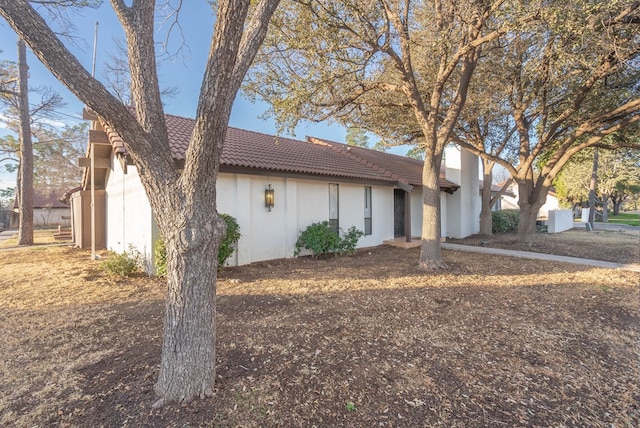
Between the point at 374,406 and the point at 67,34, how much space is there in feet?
22.7

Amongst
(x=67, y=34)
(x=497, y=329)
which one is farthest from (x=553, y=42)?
(x=67, y=34)

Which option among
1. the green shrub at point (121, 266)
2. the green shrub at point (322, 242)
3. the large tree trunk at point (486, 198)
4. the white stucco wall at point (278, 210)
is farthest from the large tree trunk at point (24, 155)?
the large tree trunk at point (486, 198)

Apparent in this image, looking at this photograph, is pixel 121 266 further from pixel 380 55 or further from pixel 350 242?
pixel 380 55

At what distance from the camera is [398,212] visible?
42.5ft

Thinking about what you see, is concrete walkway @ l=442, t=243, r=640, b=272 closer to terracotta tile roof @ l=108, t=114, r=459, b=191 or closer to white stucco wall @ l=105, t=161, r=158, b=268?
terracotta tile roof @ l=108, t=114, r=459, b=191

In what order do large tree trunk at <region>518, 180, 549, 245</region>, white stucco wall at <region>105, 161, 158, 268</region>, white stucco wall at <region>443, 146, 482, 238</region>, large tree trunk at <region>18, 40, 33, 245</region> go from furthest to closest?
1. white stucco wall at <region>443, 146, 482, 238</region>
2. large tree trunk at <region>18, 40, 33, 245</region>
3. large tree trunk at <region>518, 180, 549, 245</region>
4. white stucco wall at <region>105, 161, 158, 268</region>

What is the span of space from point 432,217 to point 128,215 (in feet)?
27.5

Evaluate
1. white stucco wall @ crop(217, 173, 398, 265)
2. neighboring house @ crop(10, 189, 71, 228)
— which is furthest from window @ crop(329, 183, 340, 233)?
neighboring house @ crop(10, 189, 71, 228)

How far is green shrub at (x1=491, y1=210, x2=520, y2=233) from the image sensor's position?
54.7ft

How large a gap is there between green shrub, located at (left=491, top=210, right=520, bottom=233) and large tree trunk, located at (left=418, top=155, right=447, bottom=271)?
36.8ft

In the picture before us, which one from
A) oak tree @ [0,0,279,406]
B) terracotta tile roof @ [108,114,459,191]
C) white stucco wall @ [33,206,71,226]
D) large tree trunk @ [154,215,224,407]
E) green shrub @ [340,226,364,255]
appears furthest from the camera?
white stucco wall @ [33,206,71,226]

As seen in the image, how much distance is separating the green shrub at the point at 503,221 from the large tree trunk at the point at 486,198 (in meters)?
2.17

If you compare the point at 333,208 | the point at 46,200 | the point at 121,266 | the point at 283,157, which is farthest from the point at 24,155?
the point at 46,200

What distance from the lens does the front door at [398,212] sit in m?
12.7
